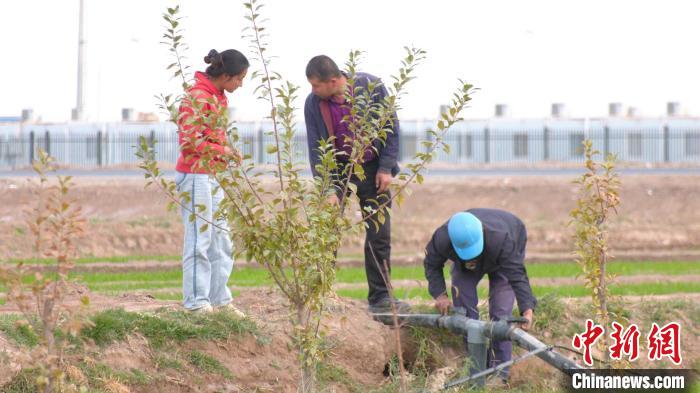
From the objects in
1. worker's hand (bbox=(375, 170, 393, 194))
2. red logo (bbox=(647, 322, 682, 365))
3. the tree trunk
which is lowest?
red logo (bbox=(647, 322, 682, 365))

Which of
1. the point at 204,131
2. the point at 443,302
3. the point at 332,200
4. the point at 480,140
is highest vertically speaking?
the point at 480,140

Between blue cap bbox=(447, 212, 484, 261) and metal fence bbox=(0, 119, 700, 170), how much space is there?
115ft

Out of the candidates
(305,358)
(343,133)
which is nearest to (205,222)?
(343,133)

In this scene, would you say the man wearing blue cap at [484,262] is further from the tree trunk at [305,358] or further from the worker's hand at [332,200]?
the tree trunk at [305,358]

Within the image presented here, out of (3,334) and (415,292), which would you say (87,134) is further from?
(3,334)

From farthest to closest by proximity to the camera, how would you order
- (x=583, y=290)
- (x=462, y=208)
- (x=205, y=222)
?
(x=462, y=208)
(x=583, y=290)
(x=205, y=222)

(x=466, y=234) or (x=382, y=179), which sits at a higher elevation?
(x=382, y=179)

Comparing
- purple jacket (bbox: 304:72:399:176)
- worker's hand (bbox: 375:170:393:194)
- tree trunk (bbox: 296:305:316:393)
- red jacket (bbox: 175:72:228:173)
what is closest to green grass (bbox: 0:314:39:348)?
red jacket (bbox: 175:72:228:173)

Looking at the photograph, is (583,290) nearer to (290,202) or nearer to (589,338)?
(589,338)

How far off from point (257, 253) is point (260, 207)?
30cm

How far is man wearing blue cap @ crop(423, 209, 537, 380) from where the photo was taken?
898 cm

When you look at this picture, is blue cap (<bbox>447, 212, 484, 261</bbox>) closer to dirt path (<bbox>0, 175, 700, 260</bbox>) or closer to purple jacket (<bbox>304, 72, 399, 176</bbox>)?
purple jacket (<bbox>304, 72, 399, 176</bbox>)

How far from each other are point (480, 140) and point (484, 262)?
36810mm

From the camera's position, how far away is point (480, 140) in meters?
45.8
